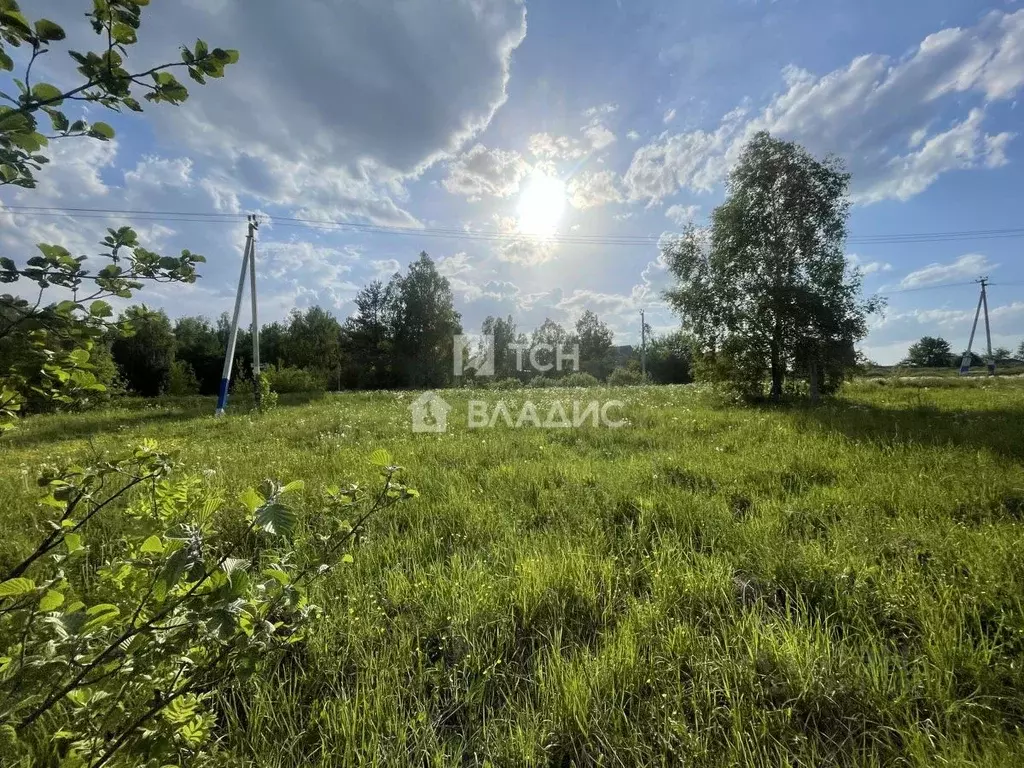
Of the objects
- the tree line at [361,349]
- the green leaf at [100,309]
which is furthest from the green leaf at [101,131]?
the tree line at [361,349]

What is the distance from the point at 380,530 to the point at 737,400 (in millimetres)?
14778

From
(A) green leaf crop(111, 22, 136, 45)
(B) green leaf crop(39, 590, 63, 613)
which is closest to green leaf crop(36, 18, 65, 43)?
(A) green leaf crop(111, 22, 136, 45)

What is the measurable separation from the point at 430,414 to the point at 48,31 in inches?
488

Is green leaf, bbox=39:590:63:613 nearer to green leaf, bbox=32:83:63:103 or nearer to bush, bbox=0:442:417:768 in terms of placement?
bush, bbox=0:442:417:768

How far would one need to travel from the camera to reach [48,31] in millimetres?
1208

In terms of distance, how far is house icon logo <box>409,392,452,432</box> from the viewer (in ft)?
34.7

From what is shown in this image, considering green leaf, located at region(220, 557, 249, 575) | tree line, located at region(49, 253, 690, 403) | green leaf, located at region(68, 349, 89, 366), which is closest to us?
green leaf, located at region(220, 557, 249, 575)

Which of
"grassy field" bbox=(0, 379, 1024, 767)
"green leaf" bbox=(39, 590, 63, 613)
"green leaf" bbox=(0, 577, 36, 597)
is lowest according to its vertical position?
"grassy field" bbox=(0, 379, 1024, 767)

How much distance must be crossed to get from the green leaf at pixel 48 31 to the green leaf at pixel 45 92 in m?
0.15

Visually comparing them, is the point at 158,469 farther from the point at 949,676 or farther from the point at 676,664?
the point at 949,676

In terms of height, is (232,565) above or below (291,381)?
below

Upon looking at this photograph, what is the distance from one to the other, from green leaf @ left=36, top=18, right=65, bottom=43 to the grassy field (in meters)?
2.29

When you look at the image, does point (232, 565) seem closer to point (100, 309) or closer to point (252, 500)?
point (252, 500)

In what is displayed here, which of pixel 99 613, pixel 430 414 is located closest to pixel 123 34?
pixel 99 613
